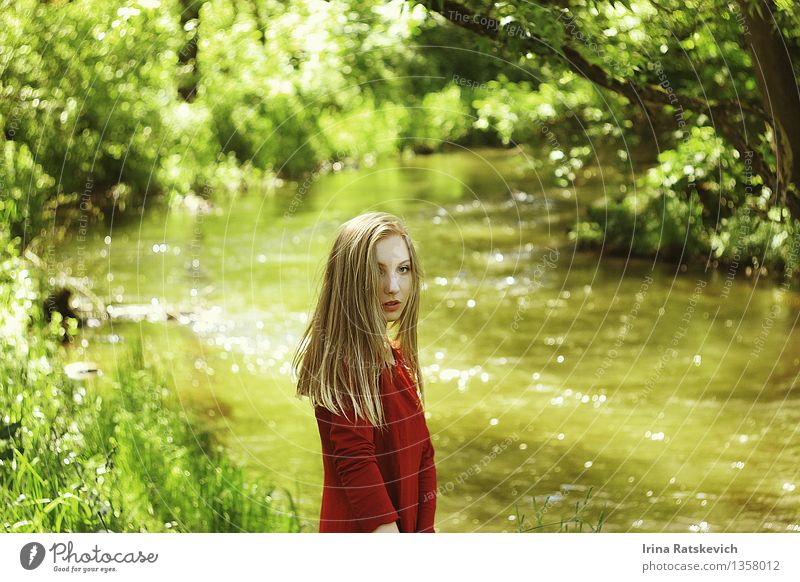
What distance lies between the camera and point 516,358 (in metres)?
5.49

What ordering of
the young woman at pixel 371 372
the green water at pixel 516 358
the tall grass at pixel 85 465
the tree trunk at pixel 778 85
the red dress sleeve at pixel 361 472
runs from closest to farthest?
the red dress sleeve at pixel 361 472, the young woman at pixel 371 372, the tall grass at pixel 85 465, the tree trunk at pixel 778 85, the green water at pixel 516 358

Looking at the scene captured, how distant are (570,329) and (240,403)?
85.7 inches

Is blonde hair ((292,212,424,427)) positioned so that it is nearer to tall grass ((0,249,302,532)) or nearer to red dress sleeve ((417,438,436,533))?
red dress sleeve ((417,438,436,533))

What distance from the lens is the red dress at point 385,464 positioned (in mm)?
1844

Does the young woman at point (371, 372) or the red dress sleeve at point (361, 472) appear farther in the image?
the young woman at point (371, 372)

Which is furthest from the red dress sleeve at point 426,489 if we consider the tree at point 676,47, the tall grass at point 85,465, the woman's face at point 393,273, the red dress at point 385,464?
the tree at point 676,47

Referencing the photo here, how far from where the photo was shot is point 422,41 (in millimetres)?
6359

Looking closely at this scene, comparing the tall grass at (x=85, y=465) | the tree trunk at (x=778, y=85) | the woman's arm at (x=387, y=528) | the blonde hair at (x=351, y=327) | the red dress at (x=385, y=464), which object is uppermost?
the tree trunk at (x=778, y=85)

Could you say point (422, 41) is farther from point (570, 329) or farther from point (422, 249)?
point (570, 329)

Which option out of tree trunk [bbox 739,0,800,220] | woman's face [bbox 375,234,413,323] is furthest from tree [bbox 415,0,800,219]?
woman's face [bbox 375,234,413,323]

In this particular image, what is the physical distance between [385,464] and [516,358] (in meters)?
3.59

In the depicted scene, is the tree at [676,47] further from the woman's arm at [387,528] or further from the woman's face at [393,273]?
the woman's arm at [387,528]

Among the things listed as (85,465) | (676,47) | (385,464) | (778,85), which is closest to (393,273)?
(385,464)
